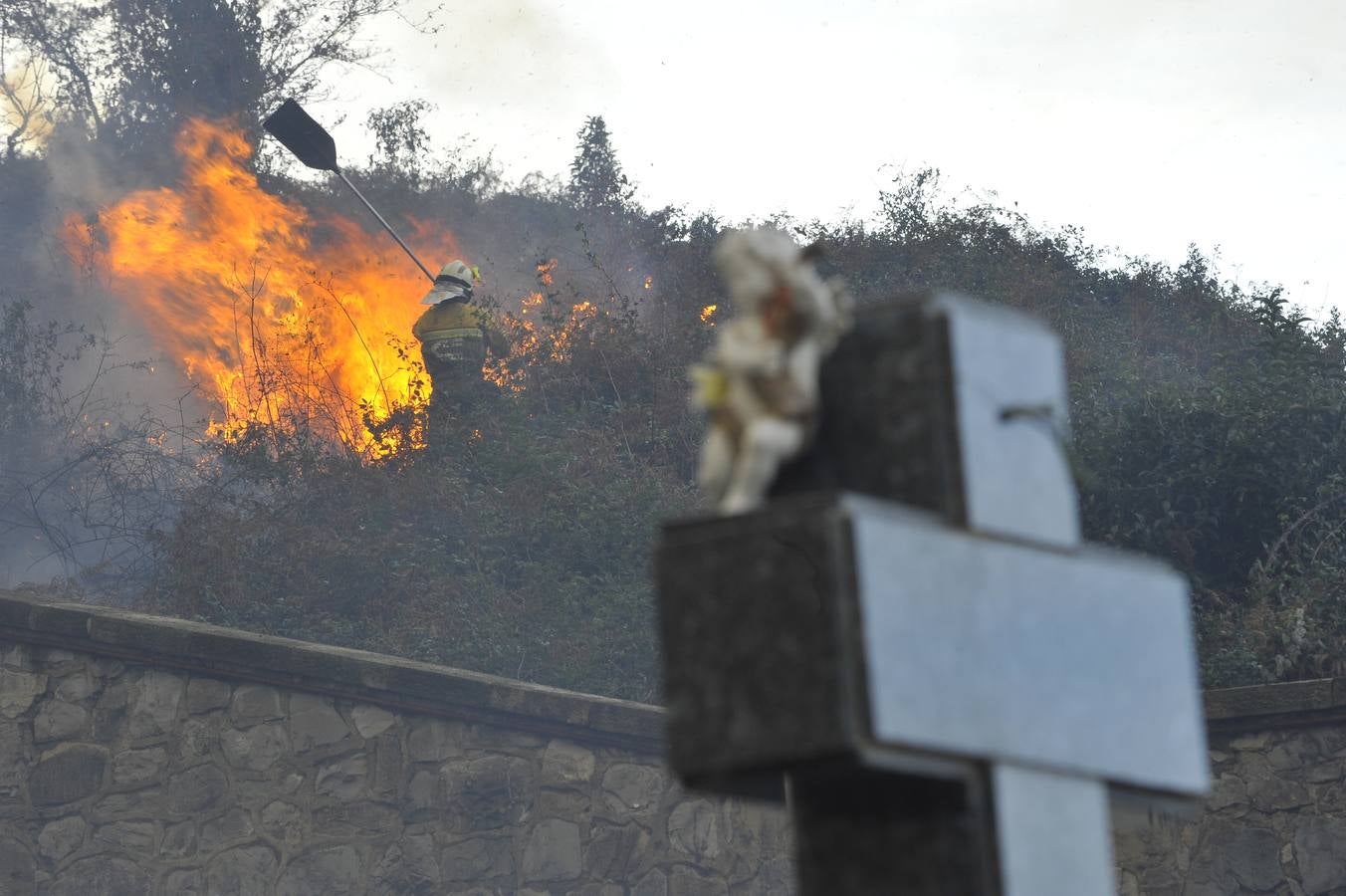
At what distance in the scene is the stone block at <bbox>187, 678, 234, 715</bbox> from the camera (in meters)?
8.55

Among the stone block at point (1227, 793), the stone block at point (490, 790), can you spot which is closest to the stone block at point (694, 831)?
the stone block at point (490, 790)

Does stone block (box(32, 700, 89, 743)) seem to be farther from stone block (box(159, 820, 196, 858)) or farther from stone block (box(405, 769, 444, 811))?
stone block (box(405, 769, 444, 811))

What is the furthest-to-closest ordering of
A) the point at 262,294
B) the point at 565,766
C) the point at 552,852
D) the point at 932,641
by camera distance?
the point at 262,294, the point at 565,766, the point at 552,852, the point at 932,641

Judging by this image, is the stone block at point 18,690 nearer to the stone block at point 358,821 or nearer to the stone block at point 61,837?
the stone block at point 61,837

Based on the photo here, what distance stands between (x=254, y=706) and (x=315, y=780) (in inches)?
19.6

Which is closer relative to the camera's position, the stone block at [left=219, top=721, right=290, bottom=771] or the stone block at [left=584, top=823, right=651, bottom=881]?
the stone block at [left=219, top=721, right=290, bottom=771]

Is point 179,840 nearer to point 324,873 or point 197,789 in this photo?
point 197,789

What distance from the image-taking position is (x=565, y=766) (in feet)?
29.2

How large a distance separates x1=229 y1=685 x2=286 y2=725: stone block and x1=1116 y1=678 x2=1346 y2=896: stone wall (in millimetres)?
4288

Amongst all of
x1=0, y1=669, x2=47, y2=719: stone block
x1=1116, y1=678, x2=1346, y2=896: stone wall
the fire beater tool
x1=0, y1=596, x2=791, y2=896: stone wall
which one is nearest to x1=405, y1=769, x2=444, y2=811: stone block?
x1=0, y1=596, x2=791, y2=896: stone wall

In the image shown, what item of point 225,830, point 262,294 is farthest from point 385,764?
point 262,294

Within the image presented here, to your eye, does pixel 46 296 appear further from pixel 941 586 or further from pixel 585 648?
pixel 941 586

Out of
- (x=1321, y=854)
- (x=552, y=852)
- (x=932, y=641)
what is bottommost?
(x=932, y=641)

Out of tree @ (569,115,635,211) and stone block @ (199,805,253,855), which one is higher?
tree @ (569,115,635,211)
